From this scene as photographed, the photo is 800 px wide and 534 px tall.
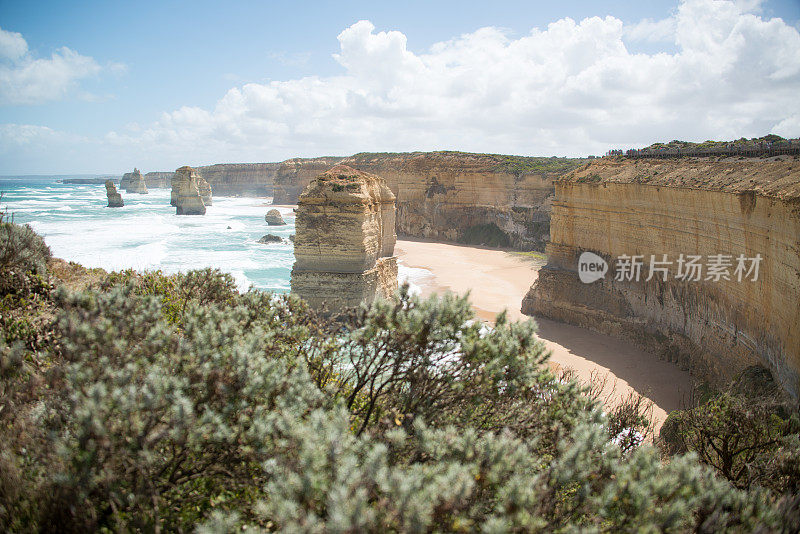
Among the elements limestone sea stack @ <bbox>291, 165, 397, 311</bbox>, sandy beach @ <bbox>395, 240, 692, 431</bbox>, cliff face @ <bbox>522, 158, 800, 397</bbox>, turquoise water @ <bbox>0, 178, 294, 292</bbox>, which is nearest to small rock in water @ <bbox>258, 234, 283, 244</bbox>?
turquoise water @ <bbox>0, 178, 294, 292</bbox>

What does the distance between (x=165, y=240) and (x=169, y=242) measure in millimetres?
1459

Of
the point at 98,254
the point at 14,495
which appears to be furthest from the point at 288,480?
the point at 98,254

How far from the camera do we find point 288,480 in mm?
3197

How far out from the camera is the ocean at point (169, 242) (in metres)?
32.5

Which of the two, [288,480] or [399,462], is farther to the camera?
[399,462]

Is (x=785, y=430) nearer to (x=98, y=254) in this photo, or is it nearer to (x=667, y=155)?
(x=667, y=155)

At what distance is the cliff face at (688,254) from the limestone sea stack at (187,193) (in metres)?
57.7

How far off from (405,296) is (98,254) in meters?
37.8

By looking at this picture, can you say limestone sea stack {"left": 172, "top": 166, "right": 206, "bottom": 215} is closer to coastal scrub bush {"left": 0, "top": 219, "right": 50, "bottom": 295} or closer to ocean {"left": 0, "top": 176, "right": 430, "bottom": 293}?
ocean {"left": 0, "top": 176, "right": 430, "bottom": 293}

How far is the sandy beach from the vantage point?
15172mm

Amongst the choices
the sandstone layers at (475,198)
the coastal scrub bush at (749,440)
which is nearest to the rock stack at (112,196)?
the sandstone layers at (475,198)

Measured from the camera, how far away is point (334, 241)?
1894cm

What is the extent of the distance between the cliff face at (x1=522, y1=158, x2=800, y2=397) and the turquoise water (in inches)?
584

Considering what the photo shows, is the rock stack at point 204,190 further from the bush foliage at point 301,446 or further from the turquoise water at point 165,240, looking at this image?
the bush foliage at point 301,446
